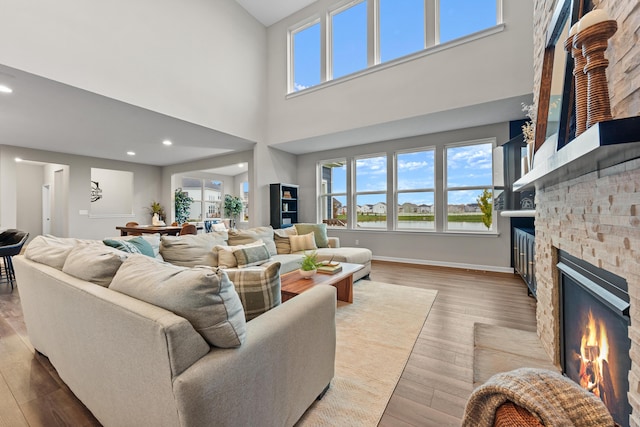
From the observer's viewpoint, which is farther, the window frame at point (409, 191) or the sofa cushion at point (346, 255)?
the window frame at point (409, 191)

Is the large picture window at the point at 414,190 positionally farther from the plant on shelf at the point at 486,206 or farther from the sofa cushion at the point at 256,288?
the sofa cushion at the point at 256,288

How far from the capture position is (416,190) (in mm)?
5336

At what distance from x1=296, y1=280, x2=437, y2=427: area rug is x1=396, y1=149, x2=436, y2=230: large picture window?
211 centimetres

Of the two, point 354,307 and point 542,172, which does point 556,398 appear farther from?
point 354,307

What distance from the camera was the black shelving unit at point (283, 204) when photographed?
581 cm

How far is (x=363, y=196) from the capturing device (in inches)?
236

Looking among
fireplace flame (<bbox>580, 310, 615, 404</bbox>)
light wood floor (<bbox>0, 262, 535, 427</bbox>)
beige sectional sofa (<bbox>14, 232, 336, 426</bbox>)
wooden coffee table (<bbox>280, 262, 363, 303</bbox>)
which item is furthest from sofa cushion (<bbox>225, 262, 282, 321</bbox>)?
fireplace flame (<bbox>580, 310, 615, 404</bbox>)

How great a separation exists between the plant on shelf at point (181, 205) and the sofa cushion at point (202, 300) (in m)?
8.41

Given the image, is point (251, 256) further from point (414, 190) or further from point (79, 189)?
point (79, 189)

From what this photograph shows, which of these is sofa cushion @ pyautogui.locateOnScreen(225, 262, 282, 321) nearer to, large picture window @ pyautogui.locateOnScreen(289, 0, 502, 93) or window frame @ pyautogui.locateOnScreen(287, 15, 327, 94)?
large picture window @ pyautogui.locateOnScreen(289, 0, 502, 93)

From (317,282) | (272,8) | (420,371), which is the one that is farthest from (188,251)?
(272,8)

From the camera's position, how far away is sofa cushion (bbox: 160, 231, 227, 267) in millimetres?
2848

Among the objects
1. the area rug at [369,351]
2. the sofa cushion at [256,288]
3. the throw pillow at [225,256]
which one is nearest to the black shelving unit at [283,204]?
the throw pillow at [225,256]

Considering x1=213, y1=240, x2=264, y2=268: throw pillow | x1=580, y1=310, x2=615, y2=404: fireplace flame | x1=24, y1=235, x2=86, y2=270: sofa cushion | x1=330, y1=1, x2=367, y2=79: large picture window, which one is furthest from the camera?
x1=330, y1=1, x2=367, y2=79: large picture window
